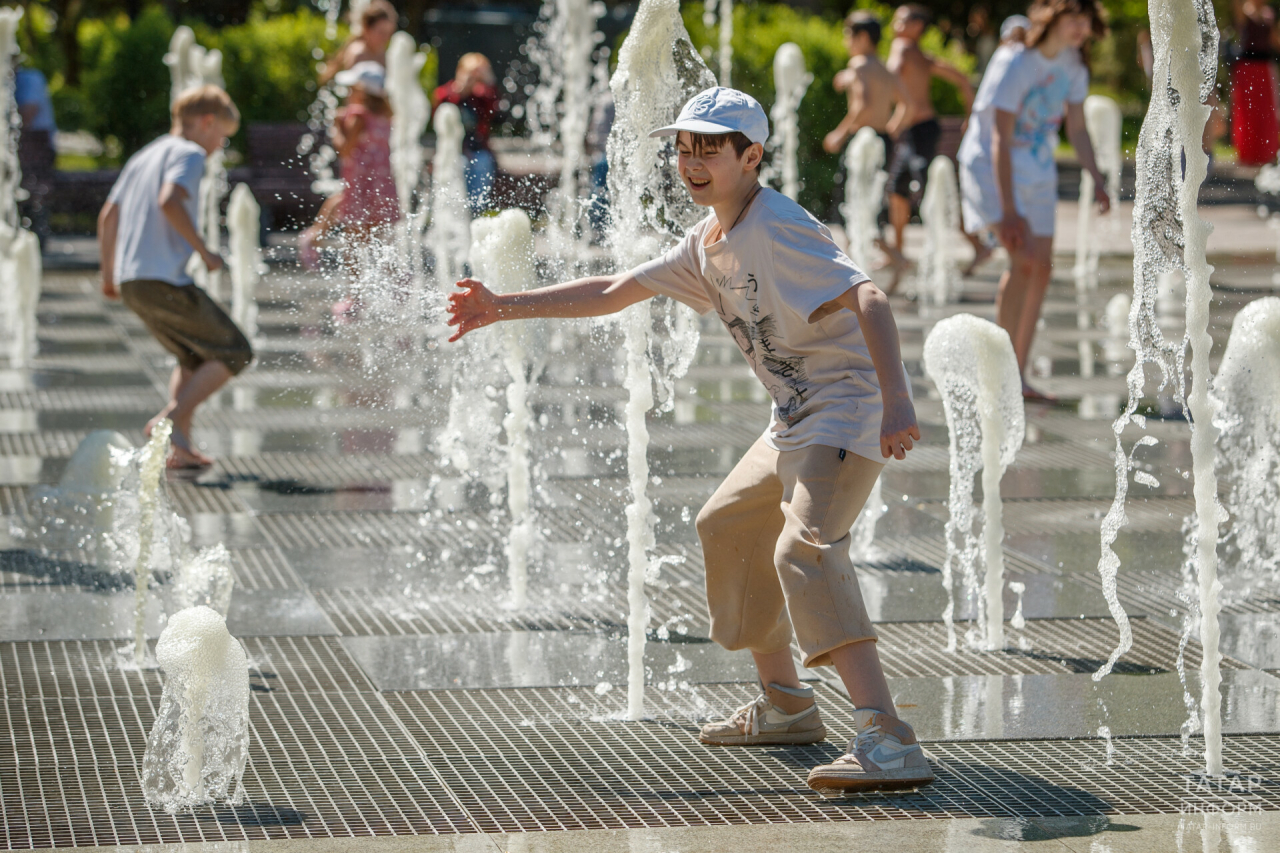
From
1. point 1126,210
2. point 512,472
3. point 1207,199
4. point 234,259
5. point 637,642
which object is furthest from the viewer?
point 1207,199

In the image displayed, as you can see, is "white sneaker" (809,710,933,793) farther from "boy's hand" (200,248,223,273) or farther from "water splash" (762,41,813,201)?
"water splash" (762,41,813,201)

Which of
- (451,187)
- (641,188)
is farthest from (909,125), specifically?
(641,188)

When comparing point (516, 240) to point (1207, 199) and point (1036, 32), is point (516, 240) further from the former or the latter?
point (1207, 199)

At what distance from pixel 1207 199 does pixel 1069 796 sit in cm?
1940

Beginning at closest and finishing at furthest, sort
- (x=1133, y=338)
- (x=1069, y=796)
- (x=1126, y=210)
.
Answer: (x=1069, y=796), (x=1133, y=338), (x=1126, y=210)

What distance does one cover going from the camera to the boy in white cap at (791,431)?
13.3 feet

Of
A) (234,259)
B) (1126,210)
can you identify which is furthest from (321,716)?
(1126,210)

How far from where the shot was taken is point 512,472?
620 centimetres

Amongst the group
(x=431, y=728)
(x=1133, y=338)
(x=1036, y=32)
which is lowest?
(x=431, y=728)

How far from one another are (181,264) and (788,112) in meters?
12.6

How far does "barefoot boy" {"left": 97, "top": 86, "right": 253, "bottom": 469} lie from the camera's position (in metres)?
7.80

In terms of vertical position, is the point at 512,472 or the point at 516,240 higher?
the point at 516,240

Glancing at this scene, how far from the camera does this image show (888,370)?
12.9 feet

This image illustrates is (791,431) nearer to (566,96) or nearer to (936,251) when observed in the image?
(936,251)
